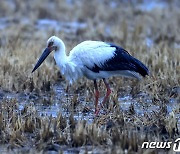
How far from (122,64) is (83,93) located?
5.28 ft

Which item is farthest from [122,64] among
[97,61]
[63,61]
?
[63,61]

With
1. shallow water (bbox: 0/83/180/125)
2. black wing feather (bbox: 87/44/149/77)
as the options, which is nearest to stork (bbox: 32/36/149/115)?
black wing feather (bbox: 87/44/149/77)

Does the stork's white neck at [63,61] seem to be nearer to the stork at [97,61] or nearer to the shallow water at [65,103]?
the stork at [97,61]

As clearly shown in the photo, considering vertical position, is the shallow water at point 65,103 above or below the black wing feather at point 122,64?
below

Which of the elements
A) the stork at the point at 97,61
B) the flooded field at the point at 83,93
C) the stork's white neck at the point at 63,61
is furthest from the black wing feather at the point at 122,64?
the flooded field at the point at 83,93

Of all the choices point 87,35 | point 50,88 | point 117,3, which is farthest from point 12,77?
point 117,3

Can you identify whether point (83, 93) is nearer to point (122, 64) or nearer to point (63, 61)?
point (63, 61)

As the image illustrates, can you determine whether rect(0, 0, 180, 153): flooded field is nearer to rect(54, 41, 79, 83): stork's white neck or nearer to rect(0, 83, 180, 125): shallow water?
rect(0, 83, 180, 125): shallow water

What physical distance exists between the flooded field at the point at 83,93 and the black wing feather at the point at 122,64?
0.54m

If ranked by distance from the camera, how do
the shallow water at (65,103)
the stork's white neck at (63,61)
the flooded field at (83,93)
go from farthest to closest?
1. the stork's white neck at (63,61)
2. the shallow water at (65,103)
3. the flooded field at (83,93)

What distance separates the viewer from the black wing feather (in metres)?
9.71

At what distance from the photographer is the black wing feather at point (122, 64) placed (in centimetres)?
971

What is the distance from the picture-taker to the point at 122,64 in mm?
9766

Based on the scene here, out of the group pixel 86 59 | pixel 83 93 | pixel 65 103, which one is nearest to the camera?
pixel 86 59
